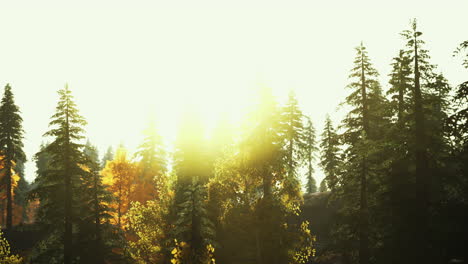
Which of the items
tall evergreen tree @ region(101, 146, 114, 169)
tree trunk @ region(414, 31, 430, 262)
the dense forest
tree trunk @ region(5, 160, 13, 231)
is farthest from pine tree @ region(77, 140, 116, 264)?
tall evergreen tree @ region(101, 146, 114, 169)

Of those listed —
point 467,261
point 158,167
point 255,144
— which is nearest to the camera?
point 467,261

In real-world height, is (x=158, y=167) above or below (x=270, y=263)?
above

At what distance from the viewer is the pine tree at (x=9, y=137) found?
3716 cm

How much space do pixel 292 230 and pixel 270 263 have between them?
2.17 meters

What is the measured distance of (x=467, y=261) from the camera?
16578 mm

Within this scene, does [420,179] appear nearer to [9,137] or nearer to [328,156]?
[328,156]

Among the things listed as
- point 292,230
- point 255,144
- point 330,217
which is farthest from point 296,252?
point 330,217

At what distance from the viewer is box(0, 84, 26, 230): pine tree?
37.2 m

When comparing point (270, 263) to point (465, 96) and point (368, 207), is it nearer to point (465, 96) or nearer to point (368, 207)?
point (368, 207)

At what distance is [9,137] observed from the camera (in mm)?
37656

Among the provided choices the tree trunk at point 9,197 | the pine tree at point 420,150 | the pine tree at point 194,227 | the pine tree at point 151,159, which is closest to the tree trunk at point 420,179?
the pine tree at point 420,150

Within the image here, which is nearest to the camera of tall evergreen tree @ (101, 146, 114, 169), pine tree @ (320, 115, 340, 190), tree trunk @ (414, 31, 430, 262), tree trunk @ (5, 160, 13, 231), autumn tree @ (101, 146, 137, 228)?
tree trunk @ (414, 31, 430, 262)

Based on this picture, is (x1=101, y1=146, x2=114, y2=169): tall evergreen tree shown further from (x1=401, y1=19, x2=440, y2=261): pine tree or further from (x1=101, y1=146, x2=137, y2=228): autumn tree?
(x1=401, y1=19, x2=440, y2=261): pine tree

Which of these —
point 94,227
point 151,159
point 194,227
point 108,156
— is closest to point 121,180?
point 151,159
